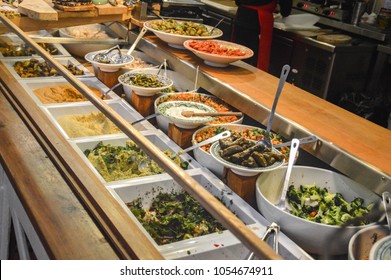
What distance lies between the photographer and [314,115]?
2250 mm

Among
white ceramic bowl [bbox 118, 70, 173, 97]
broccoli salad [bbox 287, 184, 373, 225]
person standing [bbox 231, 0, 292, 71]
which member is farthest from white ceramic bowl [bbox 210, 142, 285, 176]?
person standing [bbox 231, 0, 292, 71]

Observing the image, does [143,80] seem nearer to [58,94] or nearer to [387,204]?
[58,94]

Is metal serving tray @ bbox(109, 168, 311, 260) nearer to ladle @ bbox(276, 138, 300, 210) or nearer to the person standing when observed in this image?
ladle @ bbox(276, 138, 300, 210)

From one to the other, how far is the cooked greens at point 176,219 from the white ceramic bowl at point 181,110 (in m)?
0.51

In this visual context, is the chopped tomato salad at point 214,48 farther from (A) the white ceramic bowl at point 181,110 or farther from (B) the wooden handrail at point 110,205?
(B) the wooden handrail at point 110,205

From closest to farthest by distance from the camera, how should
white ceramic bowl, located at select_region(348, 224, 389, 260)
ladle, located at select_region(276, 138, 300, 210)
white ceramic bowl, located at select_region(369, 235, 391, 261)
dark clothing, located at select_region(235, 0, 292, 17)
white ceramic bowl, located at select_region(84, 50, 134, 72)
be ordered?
1. white ceramic bowl, located at select_region(369, 235, 391, 261)
2. white ceramic bowl, located at select_region(348, 224, 389, 260)
3. ladle, located at select_region(276, 138, 300, 210)
4. white ceramic bowl, located at select_region(84, 50, 134, 72)
5. dark clothing, located at select_region(235, 0, 292, 17)

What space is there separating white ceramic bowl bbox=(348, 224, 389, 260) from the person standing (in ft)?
13.1

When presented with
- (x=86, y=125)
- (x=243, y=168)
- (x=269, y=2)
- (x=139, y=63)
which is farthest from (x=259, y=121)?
(x=269, y=2)

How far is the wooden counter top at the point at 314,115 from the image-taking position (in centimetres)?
193

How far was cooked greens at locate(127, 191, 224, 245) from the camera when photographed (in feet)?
5.57

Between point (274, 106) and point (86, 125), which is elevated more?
point (274, 106)

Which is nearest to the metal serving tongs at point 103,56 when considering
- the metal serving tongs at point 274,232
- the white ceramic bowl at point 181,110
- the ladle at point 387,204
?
the white ceramic bowl at point 181,110

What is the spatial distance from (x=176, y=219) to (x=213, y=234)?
18 cm
